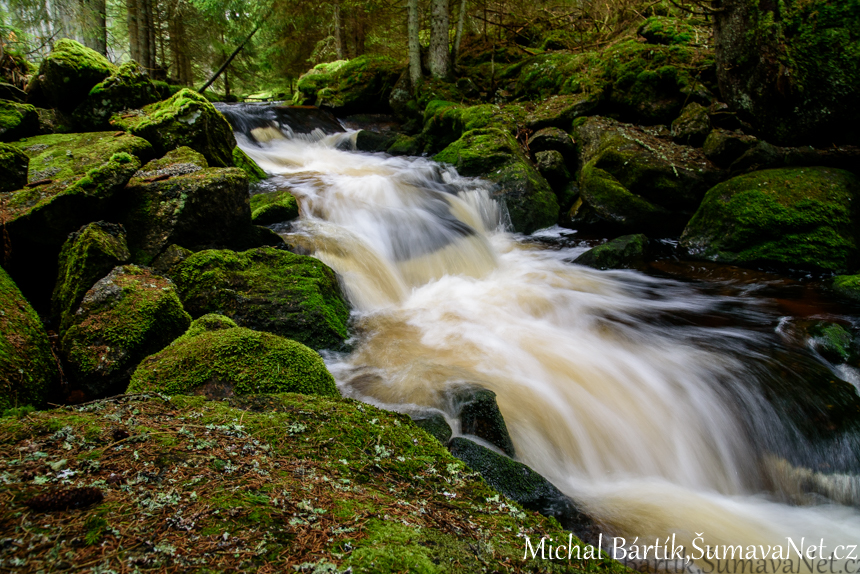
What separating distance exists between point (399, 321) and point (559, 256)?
13.3 feet

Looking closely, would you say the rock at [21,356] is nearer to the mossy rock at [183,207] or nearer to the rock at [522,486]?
the mossy rock at [183,207]

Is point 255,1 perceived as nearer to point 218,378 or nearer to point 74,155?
point 74,155

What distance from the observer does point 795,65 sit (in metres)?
7.16

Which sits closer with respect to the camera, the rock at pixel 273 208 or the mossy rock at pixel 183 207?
the mossy rock at pixel 183 207

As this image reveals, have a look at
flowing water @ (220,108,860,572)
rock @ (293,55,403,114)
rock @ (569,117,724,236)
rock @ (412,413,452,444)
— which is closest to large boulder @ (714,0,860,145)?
rock @ (569,117,724,236)

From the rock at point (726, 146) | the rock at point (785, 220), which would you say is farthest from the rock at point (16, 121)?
the rock at point (726, 146)

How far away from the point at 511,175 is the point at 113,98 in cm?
759

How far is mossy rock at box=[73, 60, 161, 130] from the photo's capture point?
684cm

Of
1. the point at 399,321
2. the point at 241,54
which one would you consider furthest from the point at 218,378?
the point at 241,54

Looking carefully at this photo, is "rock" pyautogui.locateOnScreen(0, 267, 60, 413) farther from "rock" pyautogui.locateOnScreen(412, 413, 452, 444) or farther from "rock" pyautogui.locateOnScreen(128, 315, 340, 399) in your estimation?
"rock" pyautogui.locateOnScreen(412, 413, 452, 444)

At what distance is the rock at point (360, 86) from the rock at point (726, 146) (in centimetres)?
1086

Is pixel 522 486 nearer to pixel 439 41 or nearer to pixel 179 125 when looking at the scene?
pixel 179 125

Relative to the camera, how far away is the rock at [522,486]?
2.81 meters

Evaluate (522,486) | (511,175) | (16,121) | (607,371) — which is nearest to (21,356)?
(522,486)
